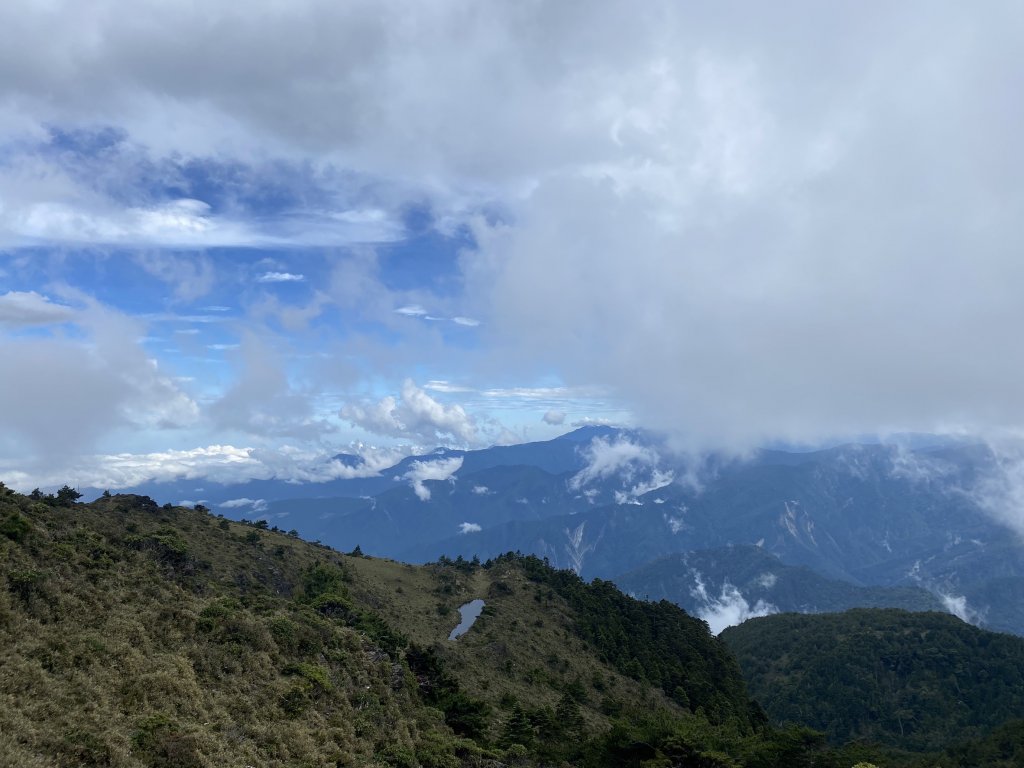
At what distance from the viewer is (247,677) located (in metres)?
30.3

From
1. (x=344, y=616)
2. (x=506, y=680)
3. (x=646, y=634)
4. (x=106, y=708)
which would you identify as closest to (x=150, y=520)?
(x=344, y=616)

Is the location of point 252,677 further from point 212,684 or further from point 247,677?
point 212,684

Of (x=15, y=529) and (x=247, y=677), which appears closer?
(x=247, y=677)

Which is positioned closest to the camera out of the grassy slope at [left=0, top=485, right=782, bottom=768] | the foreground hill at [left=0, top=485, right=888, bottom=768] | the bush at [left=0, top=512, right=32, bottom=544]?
the grassy slope at [left=0, top=485, right=782, bottom=768]

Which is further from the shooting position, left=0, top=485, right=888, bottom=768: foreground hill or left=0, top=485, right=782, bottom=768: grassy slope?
left=0, top=485, right=888, bottom=768: foreground hill

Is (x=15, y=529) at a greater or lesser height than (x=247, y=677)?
greater

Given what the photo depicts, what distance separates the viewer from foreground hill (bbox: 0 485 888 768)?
894 inches

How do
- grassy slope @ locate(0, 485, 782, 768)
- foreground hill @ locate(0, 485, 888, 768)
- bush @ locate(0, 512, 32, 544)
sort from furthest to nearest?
1. bush @ locate(0, 512, 32, 544)
2. foreground hill @ locate(0, 485, 888, 768)
3. grassy slope @ locate(0, 485, 782, 768)

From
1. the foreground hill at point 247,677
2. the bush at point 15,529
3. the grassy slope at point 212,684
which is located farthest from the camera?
the bush at point 15,529

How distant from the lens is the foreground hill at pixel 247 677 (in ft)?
74.5

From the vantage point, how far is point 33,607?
88.5ft

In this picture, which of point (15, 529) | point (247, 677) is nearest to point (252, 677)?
point (247, 677)

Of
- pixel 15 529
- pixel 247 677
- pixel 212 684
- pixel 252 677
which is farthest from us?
pixel 15 529

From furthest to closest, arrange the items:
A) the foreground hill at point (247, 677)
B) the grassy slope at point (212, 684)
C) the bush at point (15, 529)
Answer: the bush at point (15, 529)
the foreground hill at point (247, 677)
the grassy slope at point (212, 684)
